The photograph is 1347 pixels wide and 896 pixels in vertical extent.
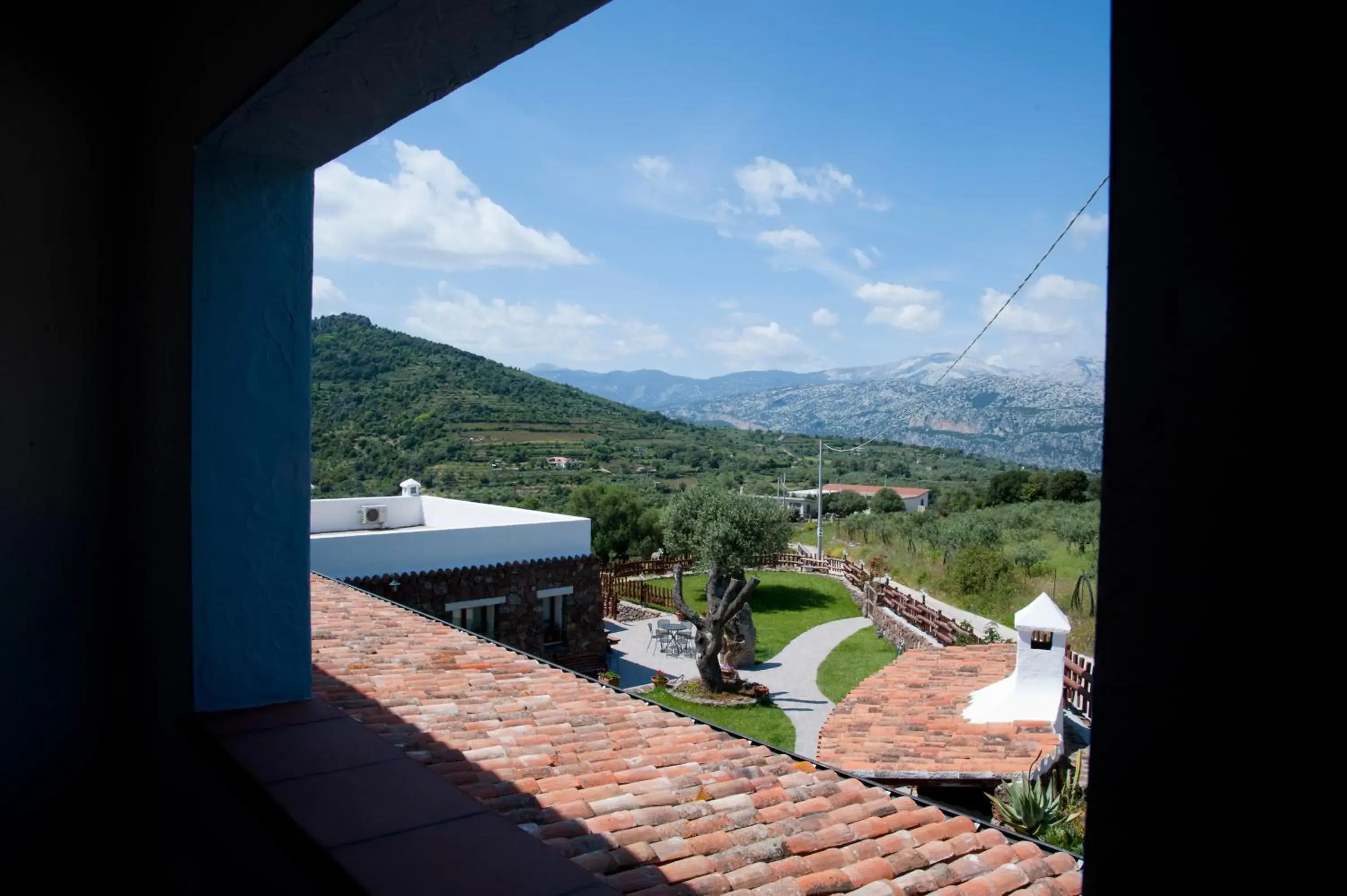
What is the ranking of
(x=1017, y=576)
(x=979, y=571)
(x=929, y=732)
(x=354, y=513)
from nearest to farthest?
(x=929, y=732) < (x=354, y=513) < (x=1017, y=576) < (x=979, y=571)

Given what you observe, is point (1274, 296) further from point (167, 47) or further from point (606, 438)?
point (606, 438)

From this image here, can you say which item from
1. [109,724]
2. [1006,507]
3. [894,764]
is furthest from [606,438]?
[109,724]

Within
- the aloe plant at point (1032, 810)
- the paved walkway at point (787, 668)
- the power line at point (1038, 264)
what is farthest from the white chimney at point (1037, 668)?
the power line at point (1038, 264)

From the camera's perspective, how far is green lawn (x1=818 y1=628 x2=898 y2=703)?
13780 millimetres

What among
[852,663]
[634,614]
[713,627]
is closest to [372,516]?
[713,627]

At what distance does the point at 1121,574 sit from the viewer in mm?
548

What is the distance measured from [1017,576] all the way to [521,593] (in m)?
12.7

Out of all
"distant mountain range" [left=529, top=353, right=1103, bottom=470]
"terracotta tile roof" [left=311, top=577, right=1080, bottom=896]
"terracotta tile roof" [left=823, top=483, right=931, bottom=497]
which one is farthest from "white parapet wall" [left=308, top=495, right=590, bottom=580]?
"terracotta tile roof" [left=823, top=483, right=931, bottom=497]

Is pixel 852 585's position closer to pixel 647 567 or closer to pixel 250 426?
pixel 647 567

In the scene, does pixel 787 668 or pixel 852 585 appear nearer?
pixel 787 668

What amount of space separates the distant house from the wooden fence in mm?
16698

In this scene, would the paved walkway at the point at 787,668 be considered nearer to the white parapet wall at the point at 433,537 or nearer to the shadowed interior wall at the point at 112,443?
the white parapet wall at the point at 433,537

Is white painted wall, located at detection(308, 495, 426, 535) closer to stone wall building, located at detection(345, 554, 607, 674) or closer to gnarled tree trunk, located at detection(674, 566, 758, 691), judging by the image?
stone wall building, located at detection(345, 554, 607, 674)

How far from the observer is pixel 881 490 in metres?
43.4
